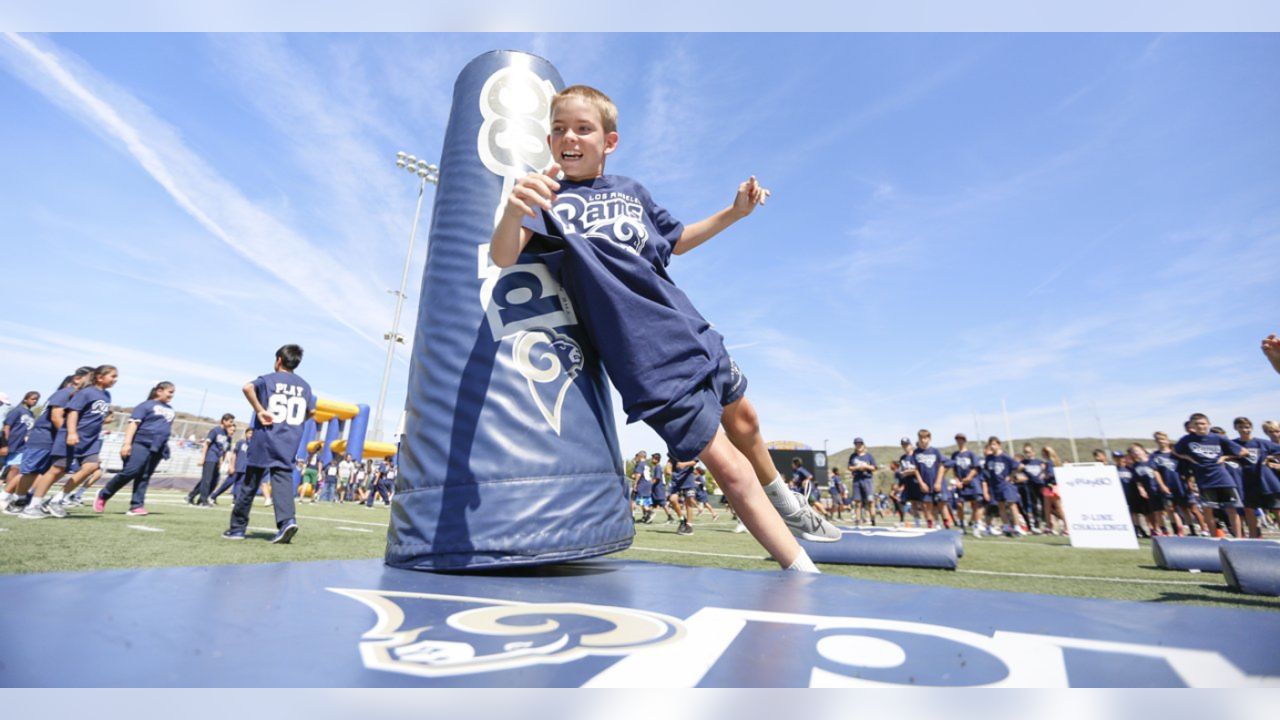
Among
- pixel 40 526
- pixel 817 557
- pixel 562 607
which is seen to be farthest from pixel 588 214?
pixel 40 526

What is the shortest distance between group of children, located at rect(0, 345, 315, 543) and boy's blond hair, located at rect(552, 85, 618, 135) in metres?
3.35

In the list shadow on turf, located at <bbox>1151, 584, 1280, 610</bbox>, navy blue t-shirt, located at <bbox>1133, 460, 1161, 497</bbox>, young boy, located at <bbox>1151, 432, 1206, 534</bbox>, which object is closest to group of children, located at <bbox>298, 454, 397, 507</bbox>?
shadow on turf, located at <bbox>1151, 584, 1280, 610</bbox>

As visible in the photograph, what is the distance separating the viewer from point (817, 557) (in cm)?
375

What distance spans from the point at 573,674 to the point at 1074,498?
9.23m

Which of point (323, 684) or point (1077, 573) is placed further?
point (1077, 573)

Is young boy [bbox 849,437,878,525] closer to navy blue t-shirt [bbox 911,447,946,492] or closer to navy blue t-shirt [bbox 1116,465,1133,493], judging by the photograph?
navy blue t-shirt [bbox 911,447,946,492]

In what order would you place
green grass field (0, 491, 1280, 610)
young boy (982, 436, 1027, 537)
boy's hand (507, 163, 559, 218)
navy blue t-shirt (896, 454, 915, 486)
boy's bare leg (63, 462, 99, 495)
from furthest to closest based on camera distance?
navy blue t-shirt (896, 454, 915, 486), young boy (982, 436, 1027, 537), boy's bare leg (63, 462, 99, 495), green grass field (0, 491, 1280, 610), boy's hand (507, 163, 559, 218)

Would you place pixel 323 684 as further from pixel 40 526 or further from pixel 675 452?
pixel 40 526

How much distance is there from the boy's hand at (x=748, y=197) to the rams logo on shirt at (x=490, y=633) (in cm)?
168

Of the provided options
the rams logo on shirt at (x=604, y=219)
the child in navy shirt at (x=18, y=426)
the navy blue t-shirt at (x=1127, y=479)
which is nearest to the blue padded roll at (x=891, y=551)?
the rams logo on shirt at (x=604, y=219)

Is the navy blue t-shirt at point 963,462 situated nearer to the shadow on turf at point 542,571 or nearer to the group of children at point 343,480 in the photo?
the shadow on turf at point 542,571

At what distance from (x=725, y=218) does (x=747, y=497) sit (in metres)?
1.18

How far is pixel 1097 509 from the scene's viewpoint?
745cm

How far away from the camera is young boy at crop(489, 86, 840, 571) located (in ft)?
5.96
